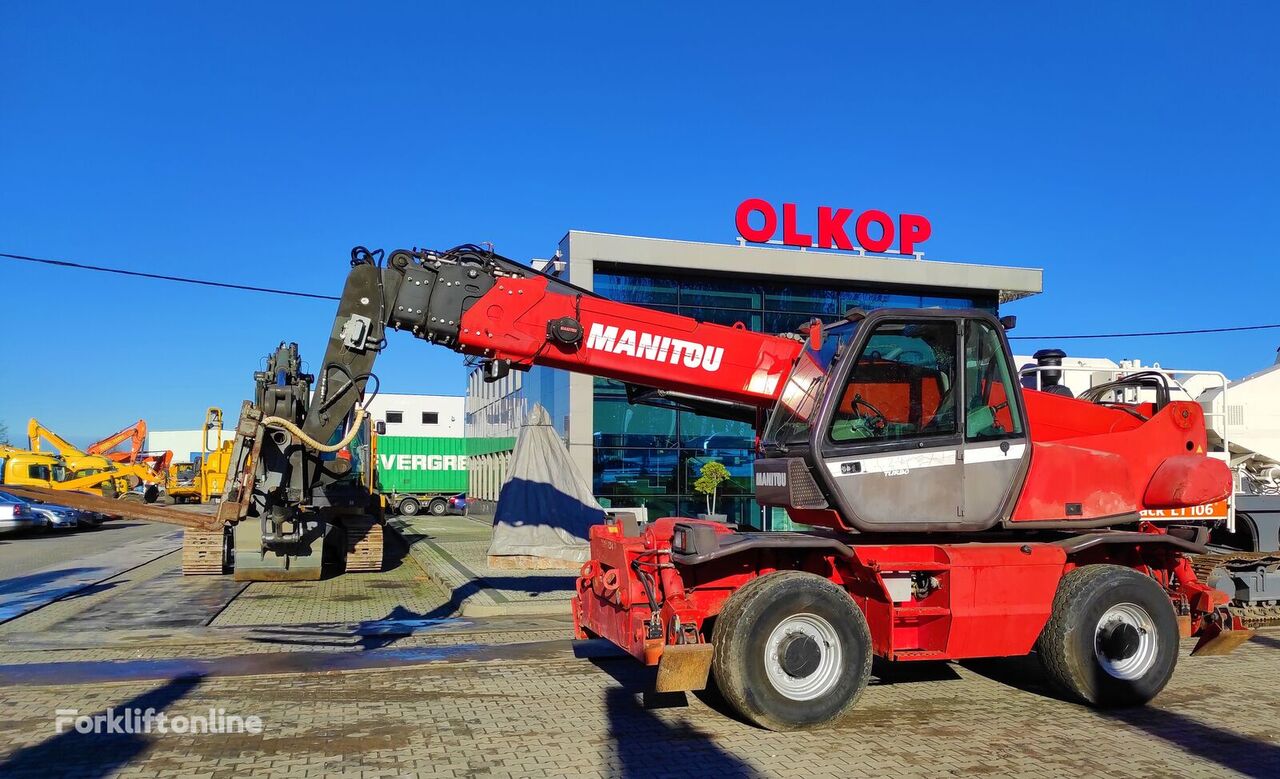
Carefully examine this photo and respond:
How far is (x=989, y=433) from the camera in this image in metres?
7.06

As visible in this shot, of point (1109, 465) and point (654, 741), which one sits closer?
point (654, 741)

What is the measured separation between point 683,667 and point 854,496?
1.75 metres

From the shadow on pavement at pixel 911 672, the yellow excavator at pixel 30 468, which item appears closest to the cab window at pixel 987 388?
the shadow on pavement at pixel 911 672

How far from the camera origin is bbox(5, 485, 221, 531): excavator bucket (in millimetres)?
6836

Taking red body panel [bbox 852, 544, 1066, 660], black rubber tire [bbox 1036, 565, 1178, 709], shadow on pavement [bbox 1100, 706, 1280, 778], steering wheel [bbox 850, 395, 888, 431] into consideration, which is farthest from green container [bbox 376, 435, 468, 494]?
shadow on pavement [bbox 1100, 706, 1280, 778]

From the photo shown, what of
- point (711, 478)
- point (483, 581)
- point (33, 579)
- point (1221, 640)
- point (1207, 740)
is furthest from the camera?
point (711, 478)

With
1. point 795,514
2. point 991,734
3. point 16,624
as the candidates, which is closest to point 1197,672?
point 991,734

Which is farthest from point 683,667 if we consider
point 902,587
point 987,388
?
point 987,388

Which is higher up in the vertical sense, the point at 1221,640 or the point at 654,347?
the point at 654,347

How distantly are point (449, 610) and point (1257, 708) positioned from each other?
29.9 feet

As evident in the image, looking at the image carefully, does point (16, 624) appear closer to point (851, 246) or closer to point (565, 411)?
point (565, 411)

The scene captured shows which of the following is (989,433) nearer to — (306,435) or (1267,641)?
(306,435)

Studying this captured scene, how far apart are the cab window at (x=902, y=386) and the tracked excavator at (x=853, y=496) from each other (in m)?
0.02

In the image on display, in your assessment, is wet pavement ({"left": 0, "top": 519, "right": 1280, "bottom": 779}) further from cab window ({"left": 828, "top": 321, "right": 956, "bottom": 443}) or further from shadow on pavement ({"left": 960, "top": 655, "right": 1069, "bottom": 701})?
cab window ({"left": 828, "top": 321, "right": 956, "bottom": 443})
